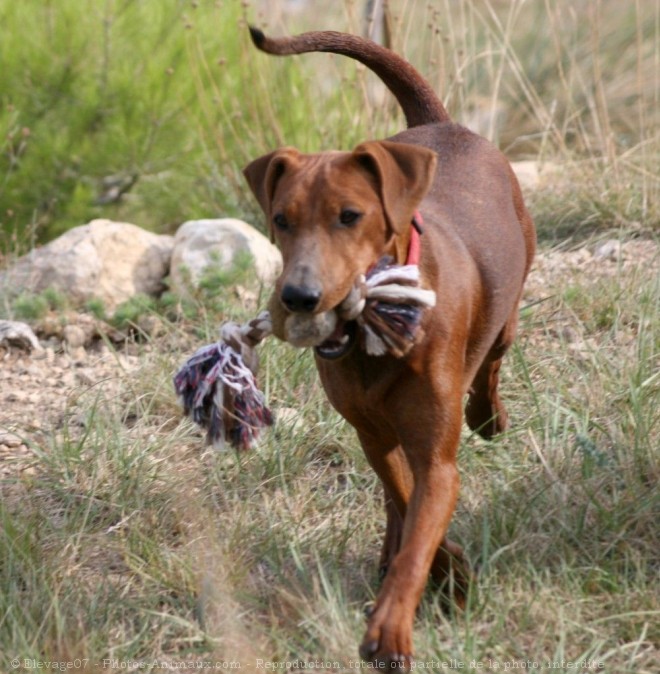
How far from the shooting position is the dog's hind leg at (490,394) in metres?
4.19

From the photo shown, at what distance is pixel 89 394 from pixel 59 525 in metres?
0.85

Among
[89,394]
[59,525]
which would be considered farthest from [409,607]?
[89,394]

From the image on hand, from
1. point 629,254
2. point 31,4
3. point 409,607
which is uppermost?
point 31,4

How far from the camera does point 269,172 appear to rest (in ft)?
10.7

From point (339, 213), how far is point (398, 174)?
21cm

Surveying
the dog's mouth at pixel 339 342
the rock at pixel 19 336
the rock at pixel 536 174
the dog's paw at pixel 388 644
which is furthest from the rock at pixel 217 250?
the dog's paw at pixel 388 644

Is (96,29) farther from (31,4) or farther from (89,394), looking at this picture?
(89,394)

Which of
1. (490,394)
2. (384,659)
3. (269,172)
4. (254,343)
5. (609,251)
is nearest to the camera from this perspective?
(384,659)

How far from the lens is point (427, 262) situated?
3.31m

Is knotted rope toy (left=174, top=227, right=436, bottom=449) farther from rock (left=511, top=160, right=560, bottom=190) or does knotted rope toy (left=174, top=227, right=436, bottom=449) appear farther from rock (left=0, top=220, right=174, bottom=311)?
rock (left=511, top=160, right=560, bottom=190)

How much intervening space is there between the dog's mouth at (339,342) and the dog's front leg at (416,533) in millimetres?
245

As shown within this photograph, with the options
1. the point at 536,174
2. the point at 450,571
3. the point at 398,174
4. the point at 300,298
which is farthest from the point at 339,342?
the point at 536,174

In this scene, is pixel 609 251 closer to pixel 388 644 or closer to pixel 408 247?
pixel 408 247

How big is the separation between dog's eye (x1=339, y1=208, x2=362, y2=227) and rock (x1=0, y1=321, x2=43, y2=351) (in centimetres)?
245
